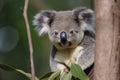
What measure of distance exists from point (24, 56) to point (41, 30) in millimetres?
3505

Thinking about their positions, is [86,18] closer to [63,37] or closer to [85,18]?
[85,18]

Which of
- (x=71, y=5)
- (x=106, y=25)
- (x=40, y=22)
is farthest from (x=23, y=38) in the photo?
(x=106, y=25)

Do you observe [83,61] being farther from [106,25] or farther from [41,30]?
[106,25]

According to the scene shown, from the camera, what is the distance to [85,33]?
368 centimetres

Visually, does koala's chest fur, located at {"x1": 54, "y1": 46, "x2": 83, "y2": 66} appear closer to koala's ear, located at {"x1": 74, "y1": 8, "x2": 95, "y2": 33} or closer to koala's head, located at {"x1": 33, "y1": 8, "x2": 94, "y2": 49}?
koala's head, located at {"x1": 33, "y1": 8, "x2": 94, "y2": 49}

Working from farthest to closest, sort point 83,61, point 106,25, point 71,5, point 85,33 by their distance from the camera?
point 71,5
point 85,33
point 83,61
point 106,25

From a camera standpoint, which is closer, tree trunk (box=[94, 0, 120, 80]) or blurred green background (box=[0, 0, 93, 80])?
tree trunk (box=[94, 0, 120, 80])

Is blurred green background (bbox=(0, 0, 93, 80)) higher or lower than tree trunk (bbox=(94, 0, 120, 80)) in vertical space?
lower

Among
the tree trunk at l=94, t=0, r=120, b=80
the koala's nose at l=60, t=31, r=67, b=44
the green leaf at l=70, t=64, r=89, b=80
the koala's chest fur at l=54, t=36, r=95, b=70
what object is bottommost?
the koala's chest fur at l=54, t=36, r=95, b=70

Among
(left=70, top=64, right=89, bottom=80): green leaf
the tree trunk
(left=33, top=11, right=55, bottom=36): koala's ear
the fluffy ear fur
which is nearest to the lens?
the tree trunk

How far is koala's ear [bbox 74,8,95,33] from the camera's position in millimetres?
3608

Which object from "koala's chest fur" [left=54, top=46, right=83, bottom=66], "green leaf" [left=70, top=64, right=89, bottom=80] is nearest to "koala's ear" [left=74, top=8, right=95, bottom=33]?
"koala's chest fur" [left=54, top=46, right=83, bottom=66]

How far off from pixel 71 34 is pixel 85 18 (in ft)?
0.60

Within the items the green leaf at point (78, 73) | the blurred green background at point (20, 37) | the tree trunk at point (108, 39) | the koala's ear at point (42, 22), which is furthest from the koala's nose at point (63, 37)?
the blurred green background at point (20, 37)
